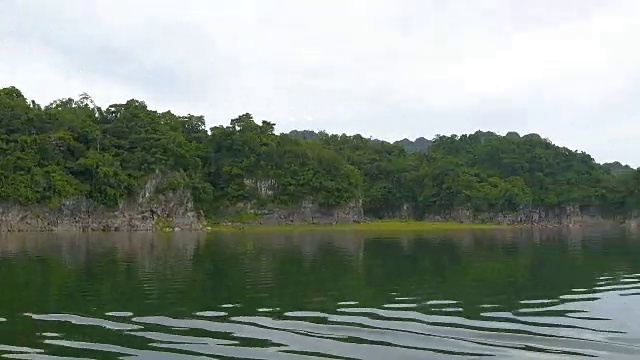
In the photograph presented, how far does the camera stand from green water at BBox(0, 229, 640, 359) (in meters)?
15.0

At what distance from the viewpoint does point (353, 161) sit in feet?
493

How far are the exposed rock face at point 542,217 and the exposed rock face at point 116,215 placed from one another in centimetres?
5282

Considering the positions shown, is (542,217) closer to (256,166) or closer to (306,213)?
(306,213)

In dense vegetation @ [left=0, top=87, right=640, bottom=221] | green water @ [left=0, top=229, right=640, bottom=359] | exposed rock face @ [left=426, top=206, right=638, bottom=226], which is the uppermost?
dense vegetation @ [left=0, top=87, right=640, bottom=221]

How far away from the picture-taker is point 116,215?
10225cm

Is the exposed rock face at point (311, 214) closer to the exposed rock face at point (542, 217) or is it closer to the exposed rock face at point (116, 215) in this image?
the exposed rock face at point (116, 215)

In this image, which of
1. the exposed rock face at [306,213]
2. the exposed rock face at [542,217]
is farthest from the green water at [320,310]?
the exposed rock face at [542,217]

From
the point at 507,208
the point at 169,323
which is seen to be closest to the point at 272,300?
the point at 169,323

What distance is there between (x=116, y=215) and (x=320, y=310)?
86.8 metres

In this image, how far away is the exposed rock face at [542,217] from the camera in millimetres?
138625

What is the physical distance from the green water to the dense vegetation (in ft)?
227

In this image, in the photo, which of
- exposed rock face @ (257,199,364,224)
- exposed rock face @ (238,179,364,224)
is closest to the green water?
exposed rock face @ (238,179,364,224)

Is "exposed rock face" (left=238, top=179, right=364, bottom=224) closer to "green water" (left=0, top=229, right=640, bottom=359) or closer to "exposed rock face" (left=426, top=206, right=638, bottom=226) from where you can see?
"exposed rock face" (left=426, top=206, right=638, bottom=226)

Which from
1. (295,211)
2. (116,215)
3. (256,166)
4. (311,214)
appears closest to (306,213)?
(311,214)
